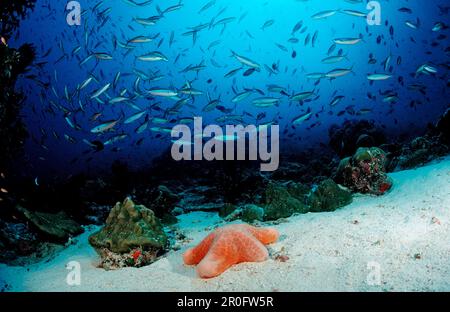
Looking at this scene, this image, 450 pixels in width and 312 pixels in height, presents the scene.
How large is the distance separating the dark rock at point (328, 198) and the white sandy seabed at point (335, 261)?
0.35 m

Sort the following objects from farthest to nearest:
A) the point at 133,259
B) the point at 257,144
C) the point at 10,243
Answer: the point at 257,144 → the point at 10,243 → the point at 133,259

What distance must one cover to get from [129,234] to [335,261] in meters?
3.18

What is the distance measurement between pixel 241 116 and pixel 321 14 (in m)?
4.59

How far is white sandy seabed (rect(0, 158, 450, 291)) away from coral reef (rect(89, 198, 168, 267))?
321mm

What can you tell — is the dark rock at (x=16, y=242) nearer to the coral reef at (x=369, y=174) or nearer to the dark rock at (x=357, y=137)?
the coral reef at (x=369, y=174)

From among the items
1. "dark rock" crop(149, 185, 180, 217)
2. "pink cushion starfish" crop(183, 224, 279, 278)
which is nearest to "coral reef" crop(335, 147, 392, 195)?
"pink cushion starfish" crop(183, 224, 279, 278)

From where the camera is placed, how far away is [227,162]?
36.0 feet

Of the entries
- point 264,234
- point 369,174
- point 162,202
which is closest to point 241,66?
point 162,202

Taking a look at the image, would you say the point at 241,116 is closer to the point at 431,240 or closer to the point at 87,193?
the point at 87,193

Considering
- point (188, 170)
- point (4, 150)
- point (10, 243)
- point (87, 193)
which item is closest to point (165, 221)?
point (10, 243)

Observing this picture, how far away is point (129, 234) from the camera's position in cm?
493

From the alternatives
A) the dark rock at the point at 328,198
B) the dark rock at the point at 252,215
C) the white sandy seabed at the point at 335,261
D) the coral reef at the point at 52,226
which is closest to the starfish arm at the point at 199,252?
the white sandy seabed at the point at 335,261

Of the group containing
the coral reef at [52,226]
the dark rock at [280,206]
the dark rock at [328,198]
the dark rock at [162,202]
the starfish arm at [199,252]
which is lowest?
the dark rock at [162,202]

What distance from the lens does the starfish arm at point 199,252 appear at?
4215mm
